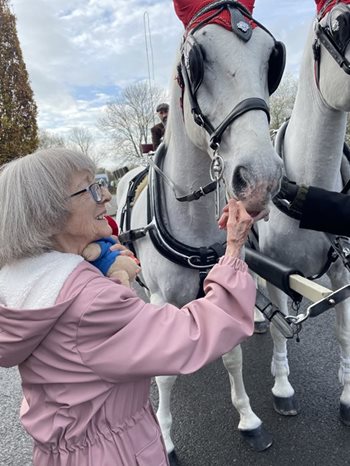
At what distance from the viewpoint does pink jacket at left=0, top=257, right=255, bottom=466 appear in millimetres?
927

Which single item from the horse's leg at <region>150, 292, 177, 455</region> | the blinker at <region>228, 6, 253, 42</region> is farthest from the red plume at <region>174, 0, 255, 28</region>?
the horse's leg at <region>150, 292, 177, 455</region>

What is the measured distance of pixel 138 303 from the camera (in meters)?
1.00

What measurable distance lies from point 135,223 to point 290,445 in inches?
61.6

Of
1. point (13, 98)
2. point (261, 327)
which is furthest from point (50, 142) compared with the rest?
point (261, 327)

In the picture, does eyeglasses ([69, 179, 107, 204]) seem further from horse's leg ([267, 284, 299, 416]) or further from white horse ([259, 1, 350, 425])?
horse's leg ([267, 284, 299, 416])

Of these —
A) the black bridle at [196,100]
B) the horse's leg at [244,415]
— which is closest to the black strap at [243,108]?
the black bridle at [196,100]

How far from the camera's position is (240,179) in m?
1.21

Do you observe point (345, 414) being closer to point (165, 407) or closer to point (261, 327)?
point (165, 407)

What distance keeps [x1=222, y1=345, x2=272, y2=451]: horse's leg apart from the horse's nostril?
4.07 feet

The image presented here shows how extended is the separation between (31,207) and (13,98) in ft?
33.6

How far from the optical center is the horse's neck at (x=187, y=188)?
167cm

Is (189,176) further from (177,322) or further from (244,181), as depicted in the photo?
(177,322)

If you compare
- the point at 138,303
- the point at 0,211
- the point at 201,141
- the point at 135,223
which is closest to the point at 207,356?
the point at 138,303

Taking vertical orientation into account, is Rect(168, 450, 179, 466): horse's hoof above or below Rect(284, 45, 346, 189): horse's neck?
below
